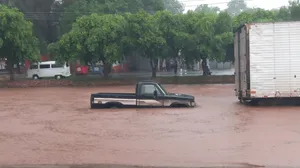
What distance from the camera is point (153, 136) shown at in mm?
13859

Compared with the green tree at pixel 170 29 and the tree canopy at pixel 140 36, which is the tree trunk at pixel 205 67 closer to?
the tree canopy at pixel 140 36

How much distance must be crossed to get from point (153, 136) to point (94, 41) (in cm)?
2630

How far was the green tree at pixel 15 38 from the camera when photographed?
39.7 meters

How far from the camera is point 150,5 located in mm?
55906

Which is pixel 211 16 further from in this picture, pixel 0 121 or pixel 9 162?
pixel 9 162

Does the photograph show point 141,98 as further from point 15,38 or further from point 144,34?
point 15,38

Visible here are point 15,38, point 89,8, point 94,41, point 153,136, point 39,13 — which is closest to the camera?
point 153,136

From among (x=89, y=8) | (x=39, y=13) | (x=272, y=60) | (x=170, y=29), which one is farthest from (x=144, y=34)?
(x=272, y=60)

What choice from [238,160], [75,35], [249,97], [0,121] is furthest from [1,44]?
[238,160]

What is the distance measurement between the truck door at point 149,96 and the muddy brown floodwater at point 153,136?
679 mm

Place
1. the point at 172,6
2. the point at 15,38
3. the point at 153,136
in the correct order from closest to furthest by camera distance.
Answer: the point at 153,136, the point at 15,38, the point at 172,6

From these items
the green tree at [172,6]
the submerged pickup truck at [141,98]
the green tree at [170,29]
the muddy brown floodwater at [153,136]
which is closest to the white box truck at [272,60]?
the muddy brown floodwater at [153,136]

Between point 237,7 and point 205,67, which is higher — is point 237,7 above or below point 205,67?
above

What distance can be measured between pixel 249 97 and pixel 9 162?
13.2m
